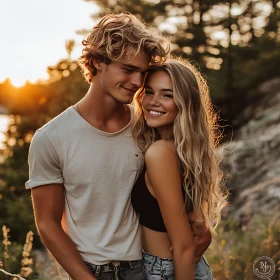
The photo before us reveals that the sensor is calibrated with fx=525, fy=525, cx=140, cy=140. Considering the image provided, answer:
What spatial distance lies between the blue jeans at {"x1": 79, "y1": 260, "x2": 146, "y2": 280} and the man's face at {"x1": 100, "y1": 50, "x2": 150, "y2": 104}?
3.21 ft

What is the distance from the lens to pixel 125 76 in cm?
317

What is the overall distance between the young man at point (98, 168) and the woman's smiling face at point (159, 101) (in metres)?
0.14

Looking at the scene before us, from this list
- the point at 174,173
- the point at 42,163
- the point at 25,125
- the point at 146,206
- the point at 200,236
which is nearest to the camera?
the point at 42,163

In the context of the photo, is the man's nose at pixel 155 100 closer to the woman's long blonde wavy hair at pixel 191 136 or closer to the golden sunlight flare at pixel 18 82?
the woman's long blonde wavy hair at pixel 191 136

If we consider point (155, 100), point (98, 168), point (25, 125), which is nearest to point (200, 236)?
point (98, 168)

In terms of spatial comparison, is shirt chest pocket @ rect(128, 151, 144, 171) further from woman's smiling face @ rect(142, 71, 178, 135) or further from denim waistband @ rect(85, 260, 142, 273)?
denim waistband @ rect(85, 260, 142, 273)

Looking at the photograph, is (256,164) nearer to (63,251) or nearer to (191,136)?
(191,136)

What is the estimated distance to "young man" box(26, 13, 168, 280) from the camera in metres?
2.97

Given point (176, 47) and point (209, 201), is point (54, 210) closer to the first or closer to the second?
point (209, 201)

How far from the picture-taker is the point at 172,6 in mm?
16719

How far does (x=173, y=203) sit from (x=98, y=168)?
48 cm

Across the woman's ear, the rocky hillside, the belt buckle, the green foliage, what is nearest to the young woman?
the belt buckle

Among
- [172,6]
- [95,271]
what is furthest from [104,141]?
[172,6]

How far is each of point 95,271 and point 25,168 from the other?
21.5ft
